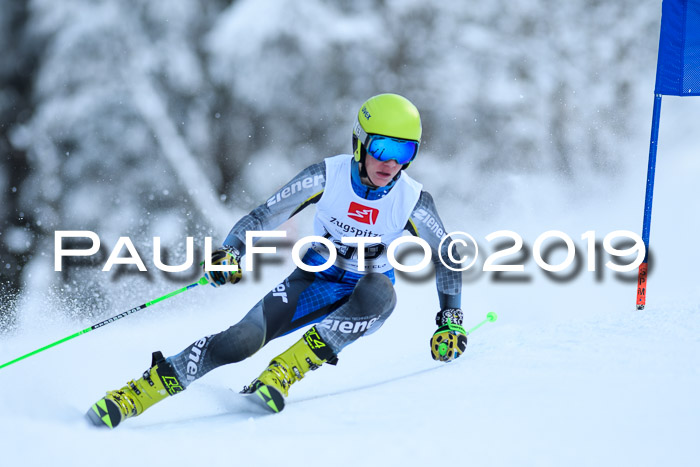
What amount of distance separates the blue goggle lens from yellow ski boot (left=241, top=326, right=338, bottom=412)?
0.88 metres

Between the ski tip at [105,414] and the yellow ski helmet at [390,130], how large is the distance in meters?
1.62

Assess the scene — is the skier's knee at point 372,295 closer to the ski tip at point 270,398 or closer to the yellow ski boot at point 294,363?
the yellow ski boot at point 294,363

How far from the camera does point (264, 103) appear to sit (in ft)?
27.7

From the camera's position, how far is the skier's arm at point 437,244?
3.45m

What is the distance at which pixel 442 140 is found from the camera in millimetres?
8828

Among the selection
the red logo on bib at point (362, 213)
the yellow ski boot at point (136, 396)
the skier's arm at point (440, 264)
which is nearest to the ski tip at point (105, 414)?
the yellow ski boot at point (136, 396)

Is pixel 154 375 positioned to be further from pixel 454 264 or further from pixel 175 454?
pixel 454 264

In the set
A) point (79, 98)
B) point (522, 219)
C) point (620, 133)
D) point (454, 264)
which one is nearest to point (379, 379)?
point (454, 264)

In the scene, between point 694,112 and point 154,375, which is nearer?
point 154,375

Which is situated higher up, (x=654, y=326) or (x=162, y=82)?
(x=162, y=82)

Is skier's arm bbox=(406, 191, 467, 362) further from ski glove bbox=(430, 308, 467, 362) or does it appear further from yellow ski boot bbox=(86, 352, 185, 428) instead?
yellow ski boot bbox=(86, 352, 185, 428)

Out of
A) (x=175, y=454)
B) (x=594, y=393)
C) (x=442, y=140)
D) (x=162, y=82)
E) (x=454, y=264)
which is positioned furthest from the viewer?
(x=442, y=140)

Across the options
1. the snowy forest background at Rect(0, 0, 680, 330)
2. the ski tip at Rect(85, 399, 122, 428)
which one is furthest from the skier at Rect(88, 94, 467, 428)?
the snowy forest background at Rect(0, 0, 680, 330)

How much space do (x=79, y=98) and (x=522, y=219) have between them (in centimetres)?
565
